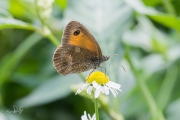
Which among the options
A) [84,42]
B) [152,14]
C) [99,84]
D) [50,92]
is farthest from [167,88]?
[99,84]

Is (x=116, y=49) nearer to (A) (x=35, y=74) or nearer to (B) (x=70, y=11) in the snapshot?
(B) (x=70, y=11)

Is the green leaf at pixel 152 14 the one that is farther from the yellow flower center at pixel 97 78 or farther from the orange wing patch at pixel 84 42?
the yellow flower center at pixel 97 78

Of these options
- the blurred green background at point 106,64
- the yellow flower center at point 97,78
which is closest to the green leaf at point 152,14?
the blurred green background at point 106,64

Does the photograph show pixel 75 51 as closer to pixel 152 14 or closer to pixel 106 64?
pixel 106 64

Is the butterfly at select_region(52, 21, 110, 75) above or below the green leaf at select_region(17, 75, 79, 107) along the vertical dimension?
below

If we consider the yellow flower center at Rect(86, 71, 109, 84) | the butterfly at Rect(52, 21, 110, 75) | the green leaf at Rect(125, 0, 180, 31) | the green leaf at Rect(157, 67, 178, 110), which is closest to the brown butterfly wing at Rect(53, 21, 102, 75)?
the butterfly at Rect(52, 21, 110, 75)

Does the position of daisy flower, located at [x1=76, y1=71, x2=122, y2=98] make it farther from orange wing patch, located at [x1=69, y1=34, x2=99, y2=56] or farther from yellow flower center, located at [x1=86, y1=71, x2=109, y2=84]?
orange wing patch, located at [x1=69, y1=34, x2=99, y2=56]
